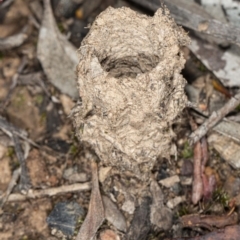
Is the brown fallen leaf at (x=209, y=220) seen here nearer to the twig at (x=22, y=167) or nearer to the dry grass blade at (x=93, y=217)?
the dry grass blade at (x=93, y=217)

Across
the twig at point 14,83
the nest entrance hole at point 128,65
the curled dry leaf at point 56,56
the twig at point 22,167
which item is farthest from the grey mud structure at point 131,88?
the twig at point 14,83

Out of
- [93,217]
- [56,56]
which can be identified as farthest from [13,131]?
[93,217]

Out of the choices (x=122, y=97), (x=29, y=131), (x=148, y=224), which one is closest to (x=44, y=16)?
(x=29, y=131)

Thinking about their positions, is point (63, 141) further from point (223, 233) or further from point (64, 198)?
point (223, 233)

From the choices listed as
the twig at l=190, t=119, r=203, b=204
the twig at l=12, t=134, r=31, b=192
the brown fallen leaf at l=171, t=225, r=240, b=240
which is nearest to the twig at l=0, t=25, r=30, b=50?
the twig at l=12, t=134, r=31, b=192

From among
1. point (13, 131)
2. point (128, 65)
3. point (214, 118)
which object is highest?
point (128, 65)

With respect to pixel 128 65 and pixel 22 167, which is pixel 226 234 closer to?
pixel 128 65
